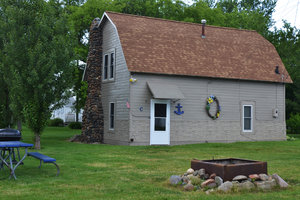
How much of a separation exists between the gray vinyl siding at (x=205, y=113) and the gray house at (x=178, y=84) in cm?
5

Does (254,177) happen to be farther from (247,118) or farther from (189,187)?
(247,118)

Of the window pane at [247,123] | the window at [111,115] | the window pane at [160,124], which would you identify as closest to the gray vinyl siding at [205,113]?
the window pane at [247,123]

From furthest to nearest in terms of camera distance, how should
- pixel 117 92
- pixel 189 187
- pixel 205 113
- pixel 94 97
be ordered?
pixel 94 97, pixel 205 113, pixel 117 92, pixel 189 187

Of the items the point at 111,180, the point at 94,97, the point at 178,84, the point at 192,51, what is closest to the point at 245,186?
the point at 111,180

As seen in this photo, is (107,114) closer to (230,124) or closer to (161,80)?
(161,80)

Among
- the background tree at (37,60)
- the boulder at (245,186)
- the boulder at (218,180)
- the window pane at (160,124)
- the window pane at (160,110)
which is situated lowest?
the boulder at (245,186)

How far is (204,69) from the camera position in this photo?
22109 mm

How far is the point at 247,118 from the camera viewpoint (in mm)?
23766

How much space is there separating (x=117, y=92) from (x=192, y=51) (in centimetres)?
465

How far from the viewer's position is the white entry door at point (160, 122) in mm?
20698

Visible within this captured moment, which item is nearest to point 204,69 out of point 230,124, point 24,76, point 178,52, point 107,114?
point 178,52

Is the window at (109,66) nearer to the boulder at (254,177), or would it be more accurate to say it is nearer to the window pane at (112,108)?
the window pane at (112,108)

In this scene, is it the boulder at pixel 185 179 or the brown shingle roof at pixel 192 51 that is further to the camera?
the brown shingle roof at pixel 192 51

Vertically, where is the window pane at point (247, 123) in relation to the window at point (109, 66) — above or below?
below
